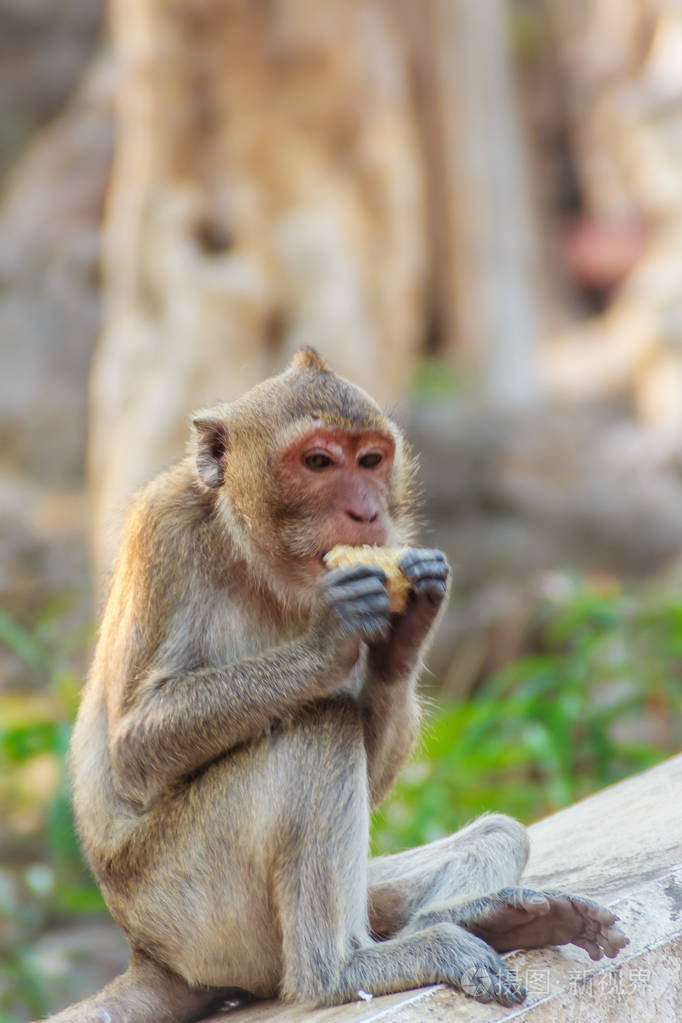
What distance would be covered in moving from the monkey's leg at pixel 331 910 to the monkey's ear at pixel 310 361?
111 centimetres

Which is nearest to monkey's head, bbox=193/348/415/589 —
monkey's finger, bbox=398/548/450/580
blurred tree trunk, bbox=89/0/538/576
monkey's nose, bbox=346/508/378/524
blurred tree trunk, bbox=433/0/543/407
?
monkey's nose, bbox=346/508/378/524

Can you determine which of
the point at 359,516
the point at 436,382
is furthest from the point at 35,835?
the point at 436,382

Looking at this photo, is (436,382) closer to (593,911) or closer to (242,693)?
(242,693)

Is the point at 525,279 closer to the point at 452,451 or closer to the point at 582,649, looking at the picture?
the point at 452,451

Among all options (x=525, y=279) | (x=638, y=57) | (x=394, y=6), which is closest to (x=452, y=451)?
(x=394, y=6)

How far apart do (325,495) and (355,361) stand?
6.11m

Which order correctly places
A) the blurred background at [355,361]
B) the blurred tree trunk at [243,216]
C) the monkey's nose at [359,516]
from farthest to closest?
the blurred tree trunk at [243,216], the blurred background at [355,361], the monkey's nose at [359,516]

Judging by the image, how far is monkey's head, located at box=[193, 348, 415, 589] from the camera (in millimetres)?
3273

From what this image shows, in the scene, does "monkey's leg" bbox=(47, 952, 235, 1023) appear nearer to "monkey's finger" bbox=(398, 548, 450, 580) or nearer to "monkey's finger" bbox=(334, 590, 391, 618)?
"monkey's finger" bbox=(334, 590, 391, 618)

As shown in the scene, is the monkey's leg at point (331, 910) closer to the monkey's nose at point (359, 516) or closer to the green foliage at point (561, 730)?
the monkey's nose at point (359, 516)

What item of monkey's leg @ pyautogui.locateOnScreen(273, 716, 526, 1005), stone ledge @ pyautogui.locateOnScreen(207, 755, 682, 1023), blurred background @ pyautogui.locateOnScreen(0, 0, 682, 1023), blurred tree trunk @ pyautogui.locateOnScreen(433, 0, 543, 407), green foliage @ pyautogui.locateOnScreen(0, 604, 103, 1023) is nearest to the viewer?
stone ledge @ pyautogui.locateOnScreen(207, 755, 682, 1023)

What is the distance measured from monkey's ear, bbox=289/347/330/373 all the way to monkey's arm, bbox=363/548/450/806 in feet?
2.24

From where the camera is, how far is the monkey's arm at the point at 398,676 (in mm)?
3145

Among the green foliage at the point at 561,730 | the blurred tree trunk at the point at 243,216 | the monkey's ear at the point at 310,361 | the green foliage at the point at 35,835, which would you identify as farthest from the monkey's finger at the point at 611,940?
the blurred tree trunk at the point at 243,216
